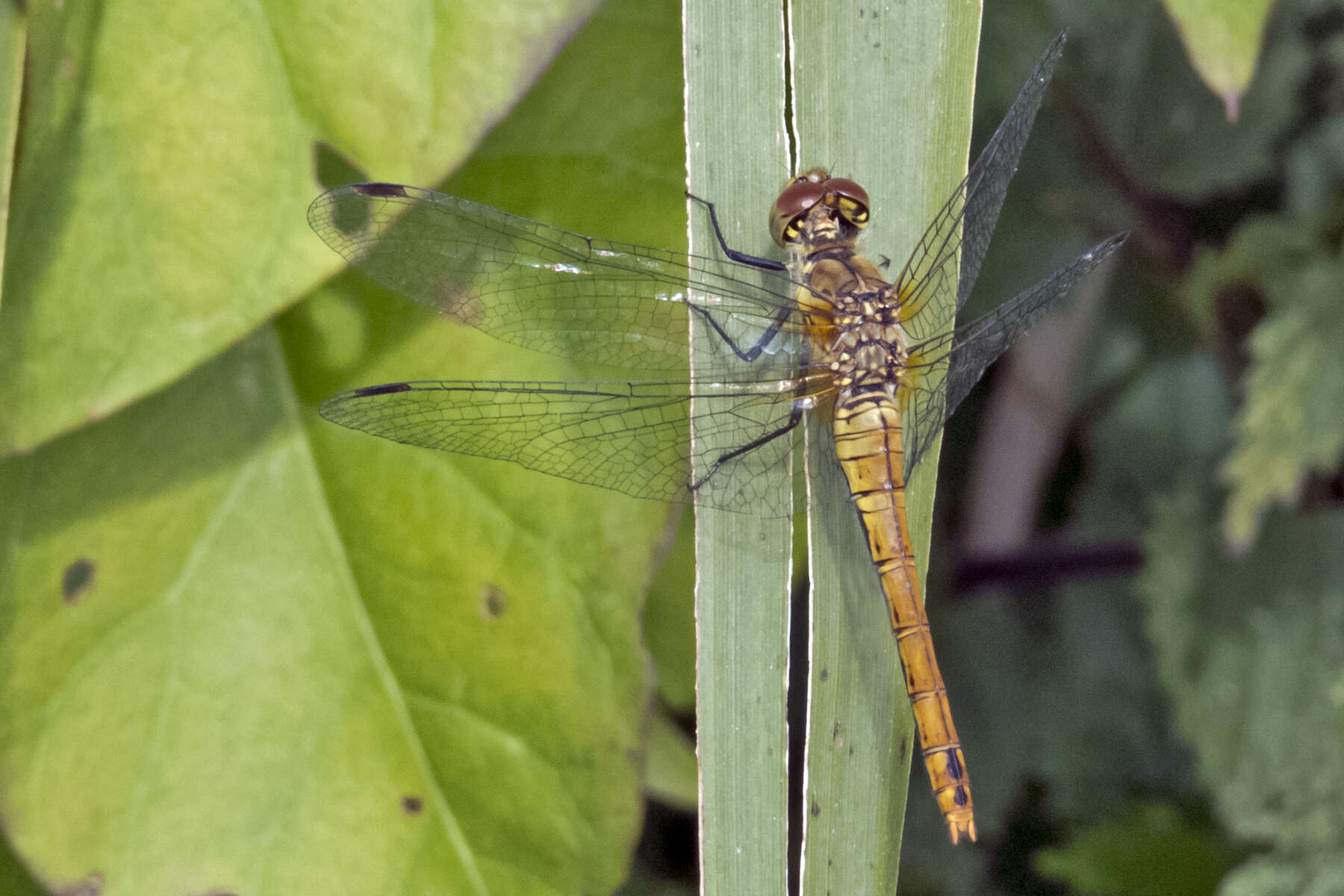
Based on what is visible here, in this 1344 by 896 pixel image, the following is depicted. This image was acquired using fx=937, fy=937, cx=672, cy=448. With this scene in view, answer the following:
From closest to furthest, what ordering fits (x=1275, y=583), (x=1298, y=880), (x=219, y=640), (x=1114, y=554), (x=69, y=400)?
(x=69, y=400), (x=219, y=640), (x=1298, y=880), (x=1275, y=583), (x=1114, y=554)

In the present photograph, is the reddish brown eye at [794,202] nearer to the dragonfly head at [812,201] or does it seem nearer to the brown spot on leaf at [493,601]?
the dragonfly head at [812,201]

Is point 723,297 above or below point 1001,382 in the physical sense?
below

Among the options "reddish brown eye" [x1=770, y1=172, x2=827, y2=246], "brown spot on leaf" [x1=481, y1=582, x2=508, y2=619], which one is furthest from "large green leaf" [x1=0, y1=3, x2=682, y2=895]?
"reddish brown eye" [x1=770, y1=172, x2=827, y2=246]

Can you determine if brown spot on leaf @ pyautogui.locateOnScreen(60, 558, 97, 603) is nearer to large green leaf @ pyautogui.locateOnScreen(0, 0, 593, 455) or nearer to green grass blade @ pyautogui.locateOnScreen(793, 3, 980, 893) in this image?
large green leaf @ pyautogui.locateOnScreen(0, 0, 593, 455)

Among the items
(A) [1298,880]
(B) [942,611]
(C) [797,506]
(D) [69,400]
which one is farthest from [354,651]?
(A) [1298,880]

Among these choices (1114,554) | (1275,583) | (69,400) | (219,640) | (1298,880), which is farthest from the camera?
(1114,554)

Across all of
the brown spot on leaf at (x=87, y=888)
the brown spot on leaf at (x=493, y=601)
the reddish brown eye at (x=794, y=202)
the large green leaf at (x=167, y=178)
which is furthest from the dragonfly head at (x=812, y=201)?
the brown spot on leaf at (x=87, y=888)

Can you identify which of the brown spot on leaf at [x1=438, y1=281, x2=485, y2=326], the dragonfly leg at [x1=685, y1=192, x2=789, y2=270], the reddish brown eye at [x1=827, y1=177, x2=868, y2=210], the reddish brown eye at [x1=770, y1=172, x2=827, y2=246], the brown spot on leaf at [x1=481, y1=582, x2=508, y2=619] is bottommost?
the brown spot on leaf at [x1=481, y1=582, x2=508, y2=619]

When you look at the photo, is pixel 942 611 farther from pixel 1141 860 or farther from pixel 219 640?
pixel 219 640
